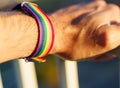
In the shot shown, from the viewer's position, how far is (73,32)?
1009mm

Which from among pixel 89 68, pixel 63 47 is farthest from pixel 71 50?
pixel 89 68

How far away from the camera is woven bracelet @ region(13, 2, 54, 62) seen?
93cm

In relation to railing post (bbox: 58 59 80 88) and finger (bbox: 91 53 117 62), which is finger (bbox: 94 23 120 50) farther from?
railing post (bbox: 58 59 80 88)

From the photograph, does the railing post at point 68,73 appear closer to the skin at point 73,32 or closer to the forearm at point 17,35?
the skin at point 73,32

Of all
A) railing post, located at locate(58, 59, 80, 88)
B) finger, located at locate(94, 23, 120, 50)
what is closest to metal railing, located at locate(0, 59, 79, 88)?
railing post, located at locate(58, 59, 80, 88)

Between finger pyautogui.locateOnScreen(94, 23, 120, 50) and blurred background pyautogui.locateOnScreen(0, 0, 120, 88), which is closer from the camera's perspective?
finger pyautogui.locateOnScreen(94, 23, 120, 50)

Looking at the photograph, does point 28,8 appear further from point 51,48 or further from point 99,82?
point 99,82

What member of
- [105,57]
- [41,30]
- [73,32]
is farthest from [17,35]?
[105,57]

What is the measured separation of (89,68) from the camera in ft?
3.67

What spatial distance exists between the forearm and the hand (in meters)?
0.08

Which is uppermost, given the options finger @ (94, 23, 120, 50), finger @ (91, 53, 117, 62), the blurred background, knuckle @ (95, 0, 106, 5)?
knuckle @ (95, 0, 106, 5)

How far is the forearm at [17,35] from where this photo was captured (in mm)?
931

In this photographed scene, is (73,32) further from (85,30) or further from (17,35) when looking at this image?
(17,35)

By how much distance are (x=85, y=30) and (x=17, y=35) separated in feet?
0.67
